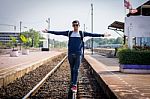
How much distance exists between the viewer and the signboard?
20.0m

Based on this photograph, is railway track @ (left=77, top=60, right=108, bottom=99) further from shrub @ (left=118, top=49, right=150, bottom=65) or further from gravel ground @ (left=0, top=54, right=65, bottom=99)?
shrub @ (left=118, top=49, right=150, bottom=65)

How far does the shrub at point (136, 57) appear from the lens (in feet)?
58.3

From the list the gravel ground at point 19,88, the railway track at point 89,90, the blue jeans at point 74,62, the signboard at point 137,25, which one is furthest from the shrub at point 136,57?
the blue jeans at point 74,62

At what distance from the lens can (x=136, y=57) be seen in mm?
17844

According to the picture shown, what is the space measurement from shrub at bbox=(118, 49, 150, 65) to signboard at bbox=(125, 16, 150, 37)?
8.47 ft

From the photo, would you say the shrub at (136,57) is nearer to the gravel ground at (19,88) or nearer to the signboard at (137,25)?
the signboard at (137,25)

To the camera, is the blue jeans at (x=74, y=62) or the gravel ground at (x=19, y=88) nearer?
the blue jeans at (x=74, y=62)

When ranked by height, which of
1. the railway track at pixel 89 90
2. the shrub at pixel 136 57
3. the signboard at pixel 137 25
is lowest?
the railway track at pixel 89 90

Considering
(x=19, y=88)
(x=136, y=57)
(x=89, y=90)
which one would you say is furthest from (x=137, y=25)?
(x=19, y=88)

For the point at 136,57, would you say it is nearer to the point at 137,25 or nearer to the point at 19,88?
the point at 137,25

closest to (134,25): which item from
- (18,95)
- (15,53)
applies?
(18,95)

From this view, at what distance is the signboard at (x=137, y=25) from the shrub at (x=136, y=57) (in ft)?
8.47

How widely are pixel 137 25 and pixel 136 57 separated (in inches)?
118

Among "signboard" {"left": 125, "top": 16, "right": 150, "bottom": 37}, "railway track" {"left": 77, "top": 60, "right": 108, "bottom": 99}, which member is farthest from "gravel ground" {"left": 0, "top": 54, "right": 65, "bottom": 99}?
"signboard" {"left": 125, "top": 16, "right": 150, "bottom": 37}
